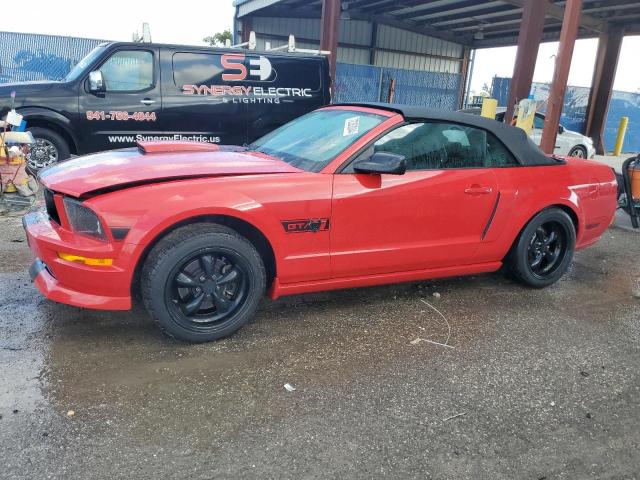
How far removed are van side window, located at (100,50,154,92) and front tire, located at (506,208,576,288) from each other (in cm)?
582

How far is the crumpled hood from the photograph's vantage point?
2910 millimetres

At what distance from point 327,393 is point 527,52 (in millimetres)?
9731

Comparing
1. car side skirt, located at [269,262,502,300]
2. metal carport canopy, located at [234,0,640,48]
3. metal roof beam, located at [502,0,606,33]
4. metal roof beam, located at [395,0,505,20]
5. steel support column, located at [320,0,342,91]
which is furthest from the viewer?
metal roof beam, located at [395,0,505,20]

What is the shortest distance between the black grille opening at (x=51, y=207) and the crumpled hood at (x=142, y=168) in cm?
5

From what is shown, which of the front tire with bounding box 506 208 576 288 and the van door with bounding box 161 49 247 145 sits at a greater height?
the van door with bounding box 161 49 247 145

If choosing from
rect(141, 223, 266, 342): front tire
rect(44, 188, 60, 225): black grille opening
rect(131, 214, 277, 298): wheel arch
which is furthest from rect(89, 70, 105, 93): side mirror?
rect(141, 223, 266, 342): front tire

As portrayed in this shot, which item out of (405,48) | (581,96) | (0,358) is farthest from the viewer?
(405,48)

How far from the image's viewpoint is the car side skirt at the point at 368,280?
3.33m

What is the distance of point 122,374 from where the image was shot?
276 cm

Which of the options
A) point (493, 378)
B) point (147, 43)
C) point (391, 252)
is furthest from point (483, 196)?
point (147, 43)

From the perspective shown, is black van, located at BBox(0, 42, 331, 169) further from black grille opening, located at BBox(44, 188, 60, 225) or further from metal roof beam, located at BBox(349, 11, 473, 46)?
metal roof beam, located at BBox(349, 11, 473, 46)

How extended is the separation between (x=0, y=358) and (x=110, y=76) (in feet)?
18.5

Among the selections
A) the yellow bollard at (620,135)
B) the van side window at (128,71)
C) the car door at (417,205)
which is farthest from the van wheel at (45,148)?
the yellow bollard at (620,135)

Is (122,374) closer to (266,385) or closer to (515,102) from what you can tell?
(266,385)
